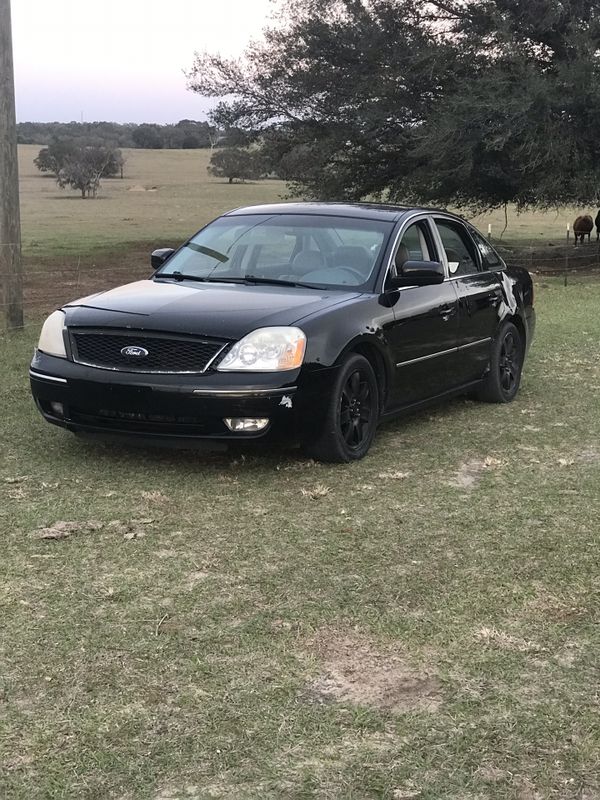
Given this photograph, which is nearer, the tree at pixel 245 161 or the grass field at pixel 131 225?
the grass field at pixel 131 225

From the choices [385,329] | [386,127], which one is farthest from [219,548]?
→ [386,127]

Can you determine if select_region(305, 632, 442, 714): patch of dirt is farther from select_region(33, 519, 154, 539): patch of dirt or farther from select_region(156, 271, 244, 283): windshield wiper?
select_region(156, 271, 244, 283): windshield wiper

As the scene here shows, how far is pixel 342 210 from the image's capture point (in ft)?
23.4

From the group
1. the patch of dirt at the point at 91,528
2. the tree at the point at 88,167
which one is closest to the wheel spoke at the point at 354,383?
the patch of dirt at the point at 91,528

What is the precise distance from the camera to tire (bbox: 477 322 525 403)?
792 cm

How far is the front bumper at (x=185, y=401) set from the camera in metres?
5.42

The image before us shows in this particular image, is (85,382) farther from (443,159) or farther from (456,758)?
(443,159)

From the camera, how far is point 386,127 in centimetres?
2144

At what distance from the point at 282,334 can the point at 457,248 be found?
2608mm

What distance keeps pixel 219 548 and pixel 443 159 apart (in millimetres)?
16408

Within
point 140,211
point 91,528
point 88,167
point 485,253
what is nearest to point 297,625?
point 91,528

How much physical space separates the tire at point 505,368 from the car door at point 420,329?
78cm

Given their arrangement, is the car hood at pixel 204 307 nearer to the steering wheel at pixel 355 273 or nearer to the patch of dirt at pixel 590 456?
the steering wheel at pixel 355 273

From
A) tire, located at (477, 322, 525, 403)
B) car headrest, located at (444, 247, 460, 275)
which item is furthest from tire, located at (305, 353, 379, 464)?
tire, located at (477, 322, 525, 403)
